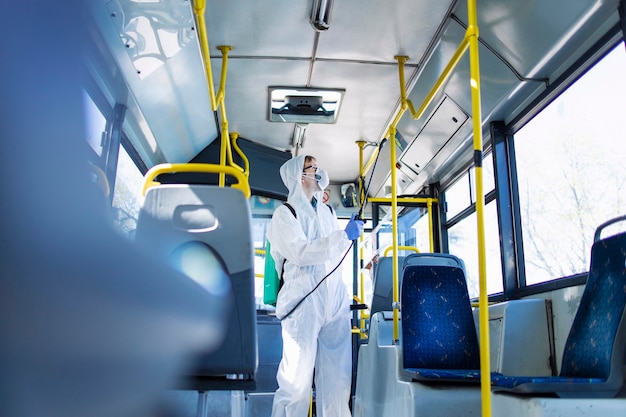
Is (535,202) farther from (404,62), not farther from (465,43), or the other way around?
(465,43)

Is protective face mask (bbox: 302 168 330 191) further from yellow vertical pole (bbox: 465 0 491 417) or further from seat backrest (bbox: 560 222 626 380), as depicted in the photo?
seat backrest (bbox: 560 222 626 380)

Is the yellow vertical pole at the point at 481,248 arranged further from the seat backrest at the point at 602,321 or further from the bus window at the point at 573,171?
the bus window at the point at 573,171

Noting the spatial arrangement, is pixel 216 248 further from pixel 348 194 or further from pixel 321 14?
pixel 348 194

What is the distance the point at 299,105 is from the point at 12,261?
173 inches

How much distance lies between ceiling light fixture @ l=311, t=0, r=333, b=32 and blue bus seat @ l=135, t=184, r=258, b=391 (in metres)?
2.21

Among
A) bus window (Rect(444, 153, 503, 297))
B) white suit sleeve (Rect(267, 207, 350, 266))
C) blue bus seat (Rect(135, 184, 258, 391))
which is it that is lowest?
blue bus seat (Rect(135, 184, 258, 391))

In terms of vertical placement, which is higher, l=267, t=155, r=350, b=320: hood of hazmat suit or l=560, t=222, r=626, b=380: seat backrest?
l=267, t=155, r=350, b=320: hood of hazmat suit

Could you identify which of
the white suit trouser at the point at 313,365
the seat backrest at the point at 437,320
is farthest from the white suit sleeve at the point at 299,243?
the seat backrest at the point at 437,320

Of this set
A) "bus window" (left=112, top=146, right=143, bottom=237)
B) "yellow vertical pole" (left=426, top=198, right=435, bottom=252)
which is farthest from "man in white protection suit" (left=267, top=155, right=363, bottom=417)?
"yellow vertical pole" (left=426, top=198, right=435, bottom=252)

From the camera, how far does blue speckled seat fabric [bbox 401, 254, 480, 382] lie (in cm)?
264

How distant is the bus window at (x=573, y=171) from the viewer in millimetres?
2863

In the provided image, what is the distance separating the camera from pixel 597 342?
2094 mm

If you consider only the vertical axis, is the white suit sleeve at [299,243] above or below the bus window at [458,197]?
below

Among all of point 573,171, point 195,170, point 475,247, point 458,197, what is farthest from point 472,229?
point 195,170
